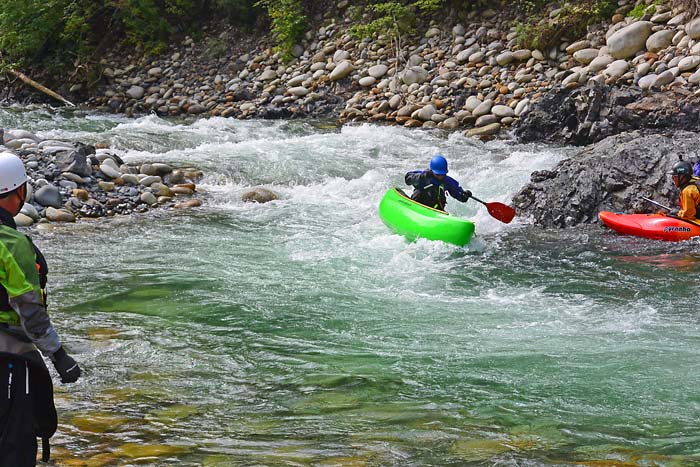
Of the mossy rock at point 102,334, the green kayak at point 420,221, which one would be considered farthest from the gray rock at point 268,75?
the mossy rock at point 102,334

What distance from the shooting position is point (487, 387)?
178 inches

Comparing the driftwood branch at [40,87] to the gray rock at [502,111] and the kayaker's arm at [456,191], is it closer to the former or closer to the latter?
the gray rock at [502,111]

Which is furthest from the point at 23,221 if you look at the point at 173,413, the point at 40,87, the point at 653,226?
the point at 40,87

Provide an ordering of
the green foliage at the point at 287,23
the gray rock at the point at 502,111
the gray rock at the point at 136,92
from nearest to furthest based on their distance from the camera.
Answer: the gray rock at the point at 502,111 → the green foliage at the point at 287,23 → the gray rock at the point at 136,92

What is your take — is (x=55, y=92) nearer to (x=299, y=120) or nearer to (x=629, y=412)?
(x=299, y=120)

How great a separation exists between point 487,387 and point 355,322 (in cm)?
154

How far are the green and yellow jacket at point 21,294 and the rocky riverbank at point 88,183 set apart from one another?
6.14m

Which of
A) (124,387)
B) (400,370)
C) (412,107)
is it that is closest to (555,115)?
(412,107)

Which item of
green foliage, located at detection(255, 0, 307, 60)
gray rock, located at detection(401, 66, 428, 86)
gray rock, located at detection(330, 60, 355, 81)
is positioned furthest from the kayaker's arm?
green foliage, located at detection(255, 0, 307, 60)

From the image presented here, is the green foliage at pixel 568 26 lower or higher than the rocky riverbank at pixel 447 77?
higher

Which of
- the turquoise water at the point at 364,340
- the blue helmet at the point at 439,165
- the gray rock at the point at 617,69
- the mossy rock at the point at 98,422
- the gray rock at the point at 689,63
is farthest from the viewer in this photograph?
the gray rock at the point at 617,69

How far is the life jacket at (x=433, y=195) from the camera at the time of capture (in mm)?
8781

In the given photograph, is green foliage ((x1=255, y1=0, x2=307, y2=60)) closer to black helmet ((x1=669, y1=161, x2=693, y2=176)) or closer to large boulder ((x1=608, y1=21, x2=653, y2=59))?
large boulder ((x1=608, y1=21, x2=653, y2=59))

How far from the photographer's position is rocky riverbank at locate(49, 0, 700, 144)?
40.2 ft
